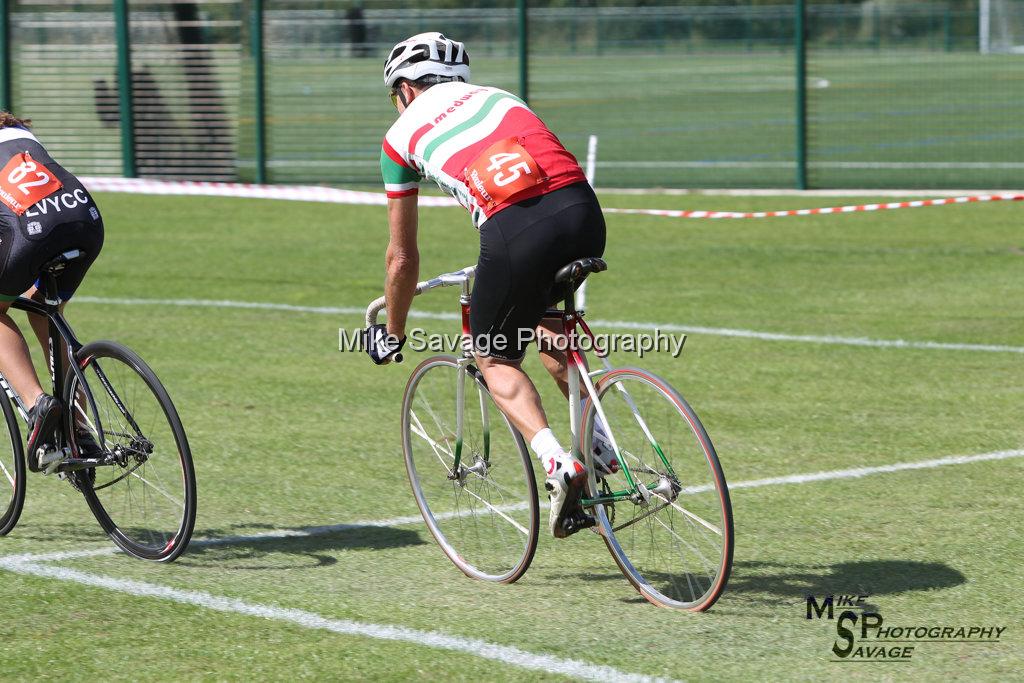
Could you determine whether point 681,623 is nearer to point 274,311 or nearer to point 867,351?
point 867,351

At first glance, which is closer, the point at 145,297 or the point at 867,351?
the point at 867,351

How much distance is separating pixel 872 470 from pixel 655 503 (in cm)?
239

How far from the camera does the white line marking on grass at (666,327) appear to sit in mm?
10680

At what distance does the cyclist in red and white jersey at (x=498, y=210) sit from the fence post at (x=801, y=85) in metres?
15.9

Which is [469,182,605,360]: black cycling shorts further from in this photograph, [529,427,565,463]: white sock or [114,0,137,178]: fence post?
[114,0,137,178]: fence post

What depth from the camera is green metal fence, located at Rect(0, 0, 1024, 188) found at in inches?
918

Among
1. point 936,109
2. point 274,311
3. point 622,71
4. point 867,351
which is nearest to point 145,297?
point 274,311

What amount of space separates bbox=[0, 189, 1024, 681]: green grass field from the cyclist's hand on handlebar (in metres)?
0.85

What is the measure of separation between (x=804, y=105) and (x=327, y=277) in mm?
9113

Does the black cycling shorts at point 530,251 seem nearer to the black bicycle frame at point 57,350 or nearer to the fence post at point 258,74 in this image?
the black bicycle frame at point 57,350

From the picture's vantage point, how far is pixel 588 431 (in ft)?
18.1

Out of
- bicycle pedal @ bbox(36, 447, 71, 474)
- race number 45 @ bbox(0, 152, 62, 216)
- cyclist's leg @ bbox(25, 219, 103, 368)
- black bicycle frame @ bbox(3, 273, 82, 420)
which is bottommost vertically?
bicycle pedal @ bbox(36, 447, 71, 474)

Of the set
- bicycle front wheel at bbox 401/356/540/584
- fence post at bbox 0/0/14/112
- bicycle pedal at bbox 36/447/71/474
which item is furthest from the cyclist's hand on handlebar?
fence post at bbox 0/0/14/112

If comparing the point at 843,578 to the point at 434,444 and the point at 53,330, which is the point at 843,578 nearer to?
the point at 434,444
